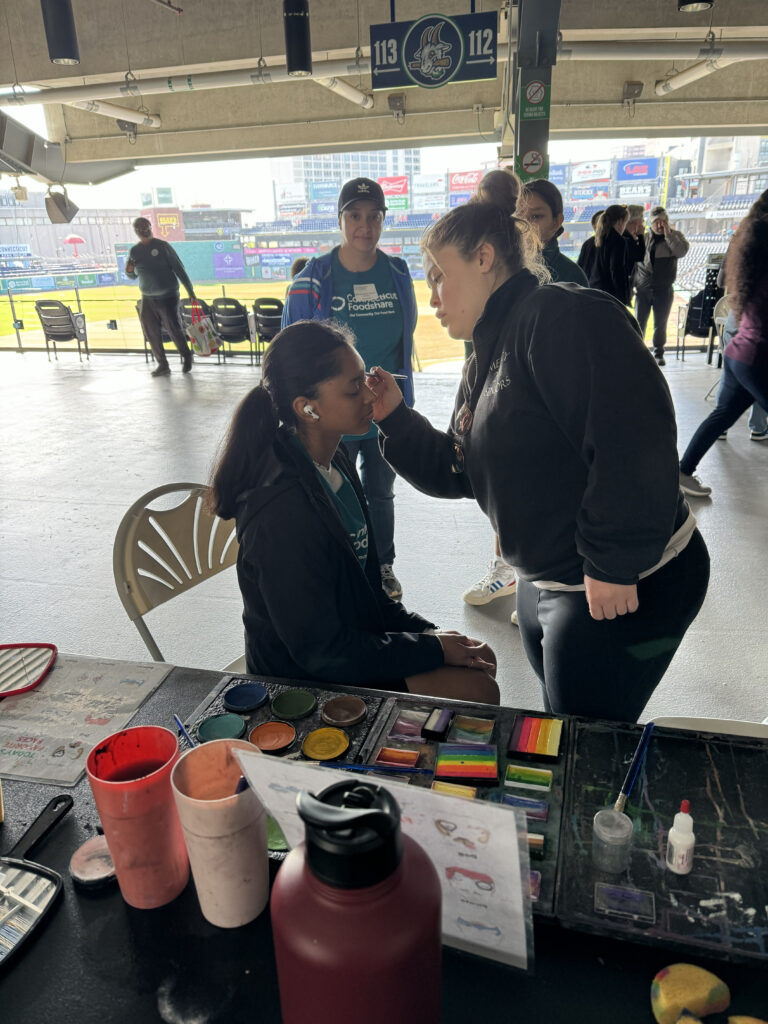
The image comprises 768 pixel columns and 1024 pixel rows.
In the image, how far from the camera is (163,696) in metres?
1.09

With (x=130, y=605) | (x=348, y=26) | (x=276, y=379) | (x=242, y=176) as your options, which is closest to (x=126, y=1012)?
(x=130, y=605)

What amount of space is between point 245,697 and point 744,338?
291cm

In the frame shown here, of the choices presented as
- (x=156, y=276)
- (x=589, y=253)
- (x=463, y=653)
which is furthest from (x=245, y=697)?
(x=156, y=276)

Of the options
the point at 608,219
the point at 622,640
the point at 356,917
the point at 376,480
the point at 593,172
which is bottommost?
the point at 376,480

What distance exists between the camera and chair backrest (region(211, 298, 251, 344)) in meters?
8.23

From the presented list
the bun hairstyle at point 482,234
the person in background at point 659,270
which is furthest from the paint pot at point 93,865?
the person in background at point 659,270

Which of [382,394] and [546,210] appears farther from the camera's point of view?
[546,210]

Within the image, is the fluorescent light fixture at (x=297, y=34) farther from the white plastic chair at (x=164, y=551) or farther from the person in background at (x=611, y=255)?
the white plastic chair at (x=164, y=551)

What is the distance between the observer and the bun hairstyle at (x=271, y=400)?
53.4 inches

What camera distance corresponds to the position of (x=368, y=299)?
2.67 meters

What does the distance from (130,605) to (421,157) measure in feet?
36.6

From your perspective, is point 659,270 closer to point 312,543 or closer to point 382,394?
point 382,394

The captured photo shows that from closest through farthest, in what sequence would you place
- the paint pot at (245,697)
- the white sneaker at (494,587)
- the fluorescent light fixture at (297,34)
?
1. the paint pot at (245,697)
2. the white sneaker at (494,587)
3. the fluorescent light fixture at (297,34)

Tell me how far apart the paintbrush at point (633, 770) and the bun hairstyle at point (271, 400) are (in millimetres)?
838
